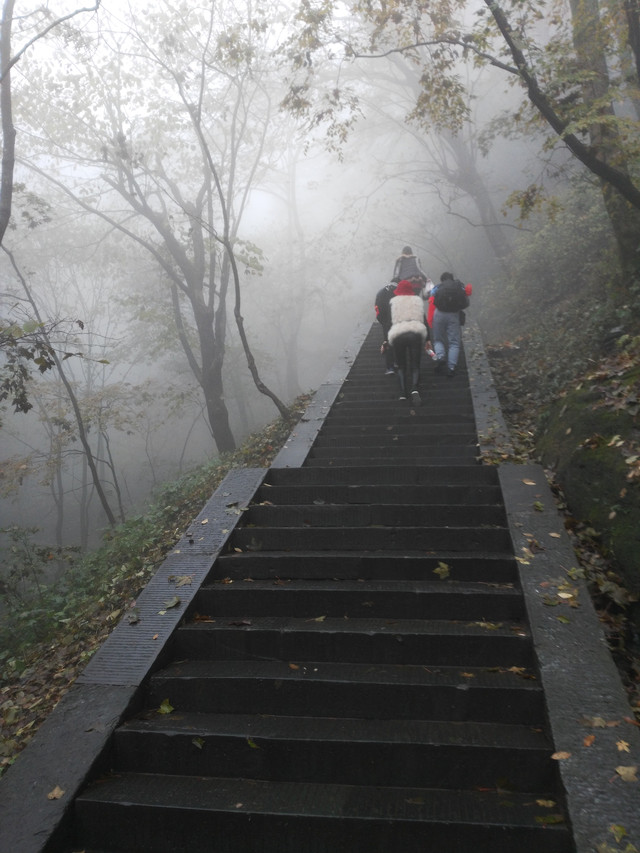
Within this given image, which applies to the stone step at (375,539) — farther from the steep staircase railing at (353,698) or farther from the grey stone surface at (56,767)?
the grey stone surface at (56,767)

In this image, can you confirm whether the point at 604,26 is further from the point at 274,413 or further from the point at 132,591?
the point at 274,413

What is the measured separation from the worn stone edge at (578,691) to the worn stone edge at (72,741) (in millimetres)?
2610

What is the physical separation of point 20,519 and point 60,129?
2174 centimetres

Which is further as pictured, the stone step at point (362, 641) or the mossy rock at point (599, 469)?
the mossy rock at point (599, 469)

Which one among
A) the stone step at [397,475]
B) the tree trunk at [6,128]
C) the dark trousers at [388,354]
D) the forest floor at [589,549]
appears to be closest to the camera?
the forest floor at [589,549]

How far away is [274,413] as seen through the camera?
32.1m

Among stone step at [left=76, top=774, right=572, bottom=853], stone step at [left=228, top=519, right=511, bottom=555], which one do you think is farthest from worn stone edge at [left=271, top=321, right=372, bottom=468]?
stone step at [left=76, top=774, right=572, bottom=853]

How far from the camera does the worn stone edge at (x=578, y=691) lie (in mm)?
2963

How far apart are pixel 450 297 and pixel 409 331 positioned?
1.62 metres

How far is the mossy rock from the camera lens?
186 inches

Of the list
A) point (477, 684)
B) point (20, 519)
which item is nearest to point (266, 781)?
point (477, 684)

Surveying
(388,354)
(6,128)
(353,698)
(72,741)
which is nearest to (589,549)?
(353,698)

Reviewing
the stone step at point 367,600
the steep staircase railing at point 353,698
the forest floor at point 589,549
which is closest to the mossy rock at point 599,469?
the forest floor at point 589,549

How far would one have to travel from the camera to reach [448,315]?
10078 millimetres
